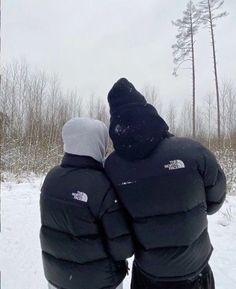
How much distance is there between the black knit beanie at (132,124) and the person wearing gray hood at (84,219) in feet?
0.45

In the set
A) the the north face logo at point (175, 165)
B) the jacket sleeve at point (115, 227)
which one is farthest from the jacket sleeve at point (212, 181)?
the jacket sleeve at point (115, 227)

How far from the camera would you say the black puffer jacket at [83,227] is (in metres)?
1.78

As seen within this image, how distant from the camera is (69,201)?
1.81m

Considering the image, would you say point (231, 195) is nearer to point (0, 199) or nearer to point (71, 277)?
point (0, 199)

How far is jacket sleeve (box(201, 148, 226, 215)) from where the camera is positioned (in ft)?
5.94

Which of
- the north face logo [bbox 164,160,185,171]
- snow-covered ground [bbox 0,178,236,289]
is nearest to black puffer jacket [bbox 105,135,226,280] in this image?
the north face logo [bbox 164,160,185,171]

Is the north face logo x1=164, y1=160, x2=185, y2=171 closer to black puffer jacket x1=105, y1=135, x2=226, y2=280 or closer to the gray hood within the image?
black puffer jacket x1=105, y1=135, x2=226, y2=280

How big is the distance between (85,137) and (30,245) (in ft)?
9.79

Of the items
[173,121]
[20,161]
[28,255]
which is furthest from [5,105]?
[173,121]

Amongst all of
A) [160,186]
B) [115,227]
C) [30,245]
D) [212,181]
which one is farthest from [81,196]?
[30,245]

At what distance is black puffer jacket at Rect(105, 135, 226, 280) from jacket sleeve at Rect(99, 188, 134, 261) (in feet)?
0.14

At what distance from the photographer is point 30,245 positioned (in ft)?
14.5

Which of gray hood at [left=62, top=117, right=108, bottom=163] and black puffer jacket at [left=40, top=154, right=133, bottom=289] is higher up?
gray hood at [left=62, top=117, right=108, bottom=163]

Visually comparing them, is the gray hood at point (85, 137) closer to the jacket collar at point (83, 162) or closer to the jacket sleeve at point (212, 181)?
the jacket collar at point (83, 162)
